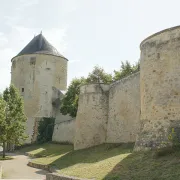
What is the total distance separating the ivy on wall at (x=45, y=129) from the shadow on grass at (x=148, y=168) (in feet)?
80.9

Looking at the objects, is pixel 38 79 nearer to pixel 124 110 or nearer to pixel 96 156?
pixel 124 110

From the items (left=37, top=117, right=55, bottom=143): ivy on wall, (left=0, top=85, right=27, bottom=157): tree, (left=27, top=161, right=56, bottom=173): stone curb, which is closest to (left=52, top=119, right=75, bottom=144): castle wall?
(left=37, top=117, right=55, bottom=143): ivy on wall

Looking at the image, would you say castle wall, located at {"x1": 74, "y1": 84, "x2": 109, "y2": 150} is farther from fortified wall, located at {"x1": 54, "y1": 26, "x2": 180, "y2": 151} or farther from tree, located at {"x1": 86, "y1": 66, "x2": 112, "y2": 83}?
tree, located at {"x1": 86, "y1": 66, "x2": 112, "y2": 83}

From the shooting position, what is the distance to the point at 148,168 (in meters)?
9.60

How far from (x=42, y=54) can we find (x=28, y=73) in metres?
3.03

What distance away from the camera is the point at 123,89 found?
1972 centimetres

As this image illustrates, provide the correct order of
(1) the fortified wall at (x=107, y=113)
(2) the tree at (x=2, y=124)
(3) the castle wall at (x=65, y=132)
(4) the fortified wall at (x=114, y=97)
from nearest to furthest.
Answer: (4) the fortified wall at (x=114, y=97) → (1) the fortified wall at (x=107, y=113) → (2) the tree at (x=2, y=124) → (3) the castle wall at (x=65, y=132)

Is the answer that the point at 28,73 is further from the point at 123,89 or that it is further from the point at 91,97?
the point at 123,89

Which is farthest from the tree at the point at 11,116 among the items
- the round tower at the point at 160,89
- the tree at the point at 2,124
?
the round tower at the point at 160,89

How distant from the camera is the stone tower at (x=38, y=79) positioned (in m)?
38.4

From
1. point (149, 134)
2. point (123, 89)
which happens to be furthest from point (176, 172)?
point (123, 89)

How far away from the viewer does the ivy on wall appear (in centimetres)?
3509

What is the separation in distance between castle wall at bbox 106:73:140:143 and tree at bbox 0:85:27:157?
29.1 feet

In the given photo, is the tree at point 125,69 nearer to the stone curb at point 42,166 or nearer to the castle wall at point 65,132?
the castle wall at point 65,132
